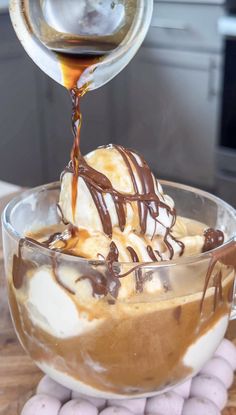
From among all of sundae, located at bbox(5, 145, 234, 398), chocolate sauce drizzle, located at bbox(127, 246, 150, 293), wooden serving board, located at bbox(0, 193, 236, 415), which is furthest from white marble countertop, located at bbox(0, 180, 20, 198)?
chocolate sauce drizzle, located at bbox(127, 246, 150, 293)

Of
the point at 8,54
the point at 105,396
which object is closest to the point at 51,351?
the point at 105,396

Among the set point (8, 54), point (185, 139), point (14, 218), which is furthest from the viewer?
point (185, 139)

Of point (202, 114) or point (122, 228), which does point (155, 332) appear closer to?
point (122, 228)

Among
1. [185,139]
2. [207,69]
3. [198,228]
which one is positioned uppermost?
[198,228]

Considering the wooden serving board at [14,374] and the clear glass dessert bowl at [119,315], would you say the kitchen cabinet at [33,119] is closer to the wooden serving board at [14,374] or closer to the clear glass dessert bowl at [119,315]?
the wooden serving board at [14,374]

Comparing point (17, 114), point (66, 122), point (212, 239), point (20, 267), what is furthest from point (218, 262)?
point (66, 122)

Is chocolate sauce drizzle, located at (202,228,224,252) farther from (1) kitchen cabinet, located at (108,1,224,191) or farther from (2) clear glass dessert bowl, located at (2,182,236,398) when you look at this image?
(1) kitchen cabinet, located at (108,1,224,191)
